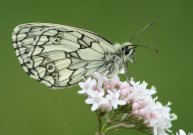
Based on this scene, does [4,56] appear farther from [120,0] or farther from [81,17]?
[120,0]

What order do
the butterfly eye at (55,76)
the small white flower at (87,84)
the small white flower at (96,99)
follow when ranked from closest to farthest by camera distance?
the small white flower at (96,99)
the small white flower at (87,84)
the butterfly eye at (55,76)

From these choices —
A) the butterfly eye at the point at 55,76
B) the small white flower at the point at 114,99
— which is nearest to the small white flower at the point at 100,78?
the small white flower at the point at 114,99

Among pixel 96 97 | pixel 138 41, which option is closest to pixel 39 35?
pixel 96 97

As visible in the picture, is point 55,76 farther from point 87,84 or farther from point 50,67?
point 87,84

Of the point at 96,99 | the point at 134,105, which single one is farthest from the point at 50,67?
the point at 134,105

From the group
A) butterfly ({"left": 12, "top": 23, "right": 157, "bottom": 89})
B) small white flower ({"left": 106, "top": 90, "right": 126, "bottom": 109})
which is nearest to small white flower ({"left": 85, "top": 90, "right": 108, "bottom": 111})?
small white flower ({"left": 106, "top": 90, "right": 126, "bottom": 109})

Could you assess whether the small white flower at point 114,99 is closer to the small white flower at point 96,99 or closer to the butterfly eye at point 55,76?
the small white flower at point 96,99

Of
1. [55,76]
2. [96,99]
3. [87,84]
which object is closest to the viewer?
[96,99]

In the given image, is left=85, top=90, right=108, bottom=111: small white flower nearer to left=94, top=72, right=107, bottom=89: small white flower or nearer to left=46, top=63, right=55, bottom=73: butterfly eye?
left=94, top=72, right=107, bottom=89: small white flower
